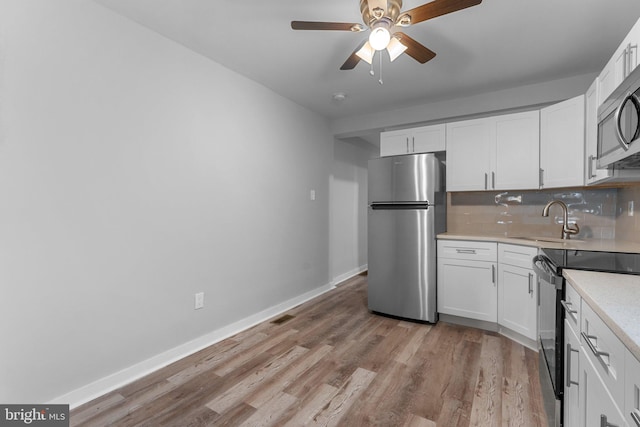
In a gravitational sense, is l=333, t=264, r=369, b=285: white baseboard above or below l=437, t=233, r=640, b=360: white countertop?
below

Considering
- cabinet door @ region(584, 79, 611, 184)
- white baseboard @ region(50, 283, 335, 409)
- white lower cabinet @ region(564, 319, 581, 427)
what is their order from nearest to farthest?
white lower cabinet @ region(564, 319, 581, 427) → white baseboard @ region(50, 283, 335, 409) → cabinet door @ region(584, 79, 611, 184)

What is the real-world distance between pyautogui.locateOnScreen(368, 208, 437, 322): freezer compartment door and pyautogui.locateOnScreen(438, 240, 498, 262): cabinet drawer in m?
0.11

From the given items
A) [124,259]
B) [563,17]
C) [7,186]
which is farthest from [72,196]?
[563,17]

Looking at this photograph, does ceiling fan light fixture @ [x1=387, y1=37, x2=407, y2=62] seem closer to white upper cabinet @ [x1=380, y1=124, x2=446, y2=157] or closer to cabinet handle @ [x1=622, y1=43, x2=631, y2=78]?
cabinet handle @ [x1=622, y1=43, x2=631, y2=78]

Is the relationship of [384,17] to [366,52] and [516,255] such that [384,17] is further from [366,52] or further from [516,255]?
[516,255]

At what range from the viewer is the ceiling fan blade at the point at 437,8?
149cm

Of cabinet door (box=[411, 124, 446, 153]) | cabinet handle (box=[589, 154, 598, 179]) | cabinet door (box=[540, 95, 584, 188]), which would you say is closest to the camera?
cabinet handle (box=[589, 154, 598, 179])

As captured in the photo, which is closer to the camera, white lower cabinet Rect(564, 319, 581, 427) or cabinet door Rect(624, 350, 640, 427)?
cabinet door Rect(624, 350, 640, 427)

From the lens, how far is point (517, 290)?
8.63 feet

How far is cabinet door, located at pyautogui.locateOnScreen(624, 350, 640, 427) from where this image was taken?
2.34ft

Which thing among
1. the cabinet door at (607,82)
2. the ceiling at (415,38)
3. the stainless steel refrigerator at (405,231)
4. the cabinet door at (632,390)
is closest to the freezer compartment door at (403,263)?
the stainless steel refrigerator at (405,231)

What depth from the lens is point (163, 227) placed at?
226cm

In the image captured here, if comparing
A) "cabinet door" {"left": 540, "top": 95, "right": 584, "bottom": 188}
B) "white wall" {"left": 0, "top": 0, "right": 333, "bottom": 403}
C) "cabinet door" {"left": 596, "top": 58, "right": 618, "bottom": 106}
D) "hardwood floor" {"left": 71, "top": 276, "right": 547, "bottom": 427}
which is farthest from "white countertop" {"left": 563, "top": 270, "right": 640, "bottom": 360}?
"white wall" {"left": 0, "top": 0, "right": 333, "bottom": 403}

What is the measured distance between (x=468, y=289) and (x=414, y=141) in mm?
1680
